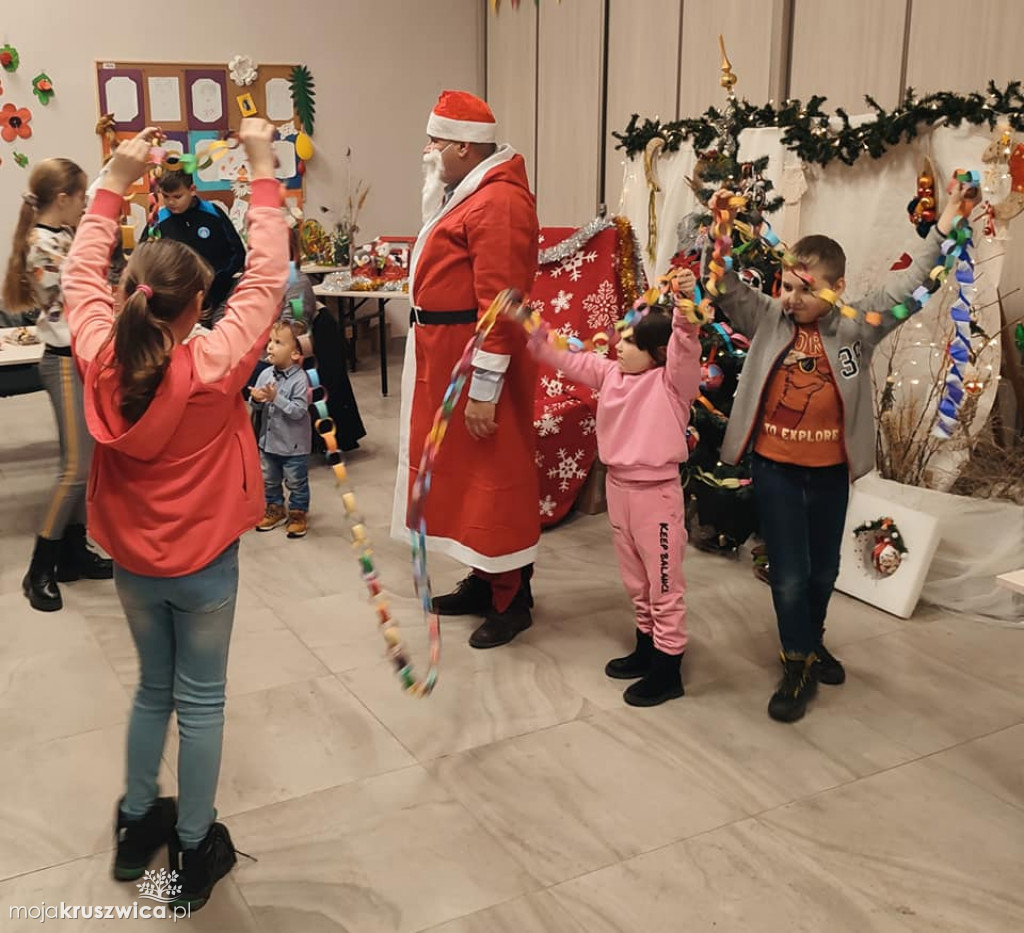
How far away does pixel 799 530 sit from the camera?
9.47ft

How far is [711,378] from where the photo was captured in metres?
3.98

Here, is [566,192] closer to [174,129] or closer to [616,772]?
[174,129]

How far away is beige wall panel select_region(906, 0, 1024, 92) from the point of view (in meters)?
4.00

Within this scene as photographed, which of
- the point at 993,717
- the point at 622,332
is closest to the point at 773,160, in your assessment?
the point at 622,332

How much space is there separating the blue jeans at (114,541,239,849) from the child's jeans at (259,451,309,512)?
2.33m

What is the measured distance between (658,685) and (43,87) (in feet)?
21.8

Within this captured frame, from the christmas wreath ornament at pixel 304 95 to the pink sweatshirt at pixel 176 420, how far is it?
261 inches

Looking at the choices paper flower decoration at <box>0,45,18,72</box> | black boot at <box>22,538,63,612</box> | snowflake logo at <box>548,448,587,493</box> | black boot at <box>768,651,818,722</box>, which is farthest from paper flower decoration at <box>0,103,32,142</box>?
black boot at <box>768,651,818,722</box>

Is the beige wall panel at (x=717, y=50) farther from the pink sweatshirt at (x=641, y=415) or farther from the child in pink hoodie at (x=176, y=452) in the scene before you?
the child in pink hoodie at (x=176, y=452)

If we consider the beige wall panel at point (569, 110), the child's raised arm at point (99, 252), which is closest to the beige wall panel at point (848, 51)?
the beige wall panel at point (569, 110)

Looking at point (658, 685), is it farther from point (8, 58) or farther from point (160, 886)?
point (8, 58)

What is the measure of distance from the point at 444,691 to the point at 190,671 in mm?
1125

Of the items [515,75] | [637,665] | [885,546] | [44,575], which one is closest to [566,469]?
[885,546]

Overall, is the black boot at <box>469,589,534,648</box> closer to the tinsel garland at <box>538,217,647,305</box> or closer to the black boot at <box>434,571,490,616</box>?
the black boot at <box>434,571,490,616</box>
